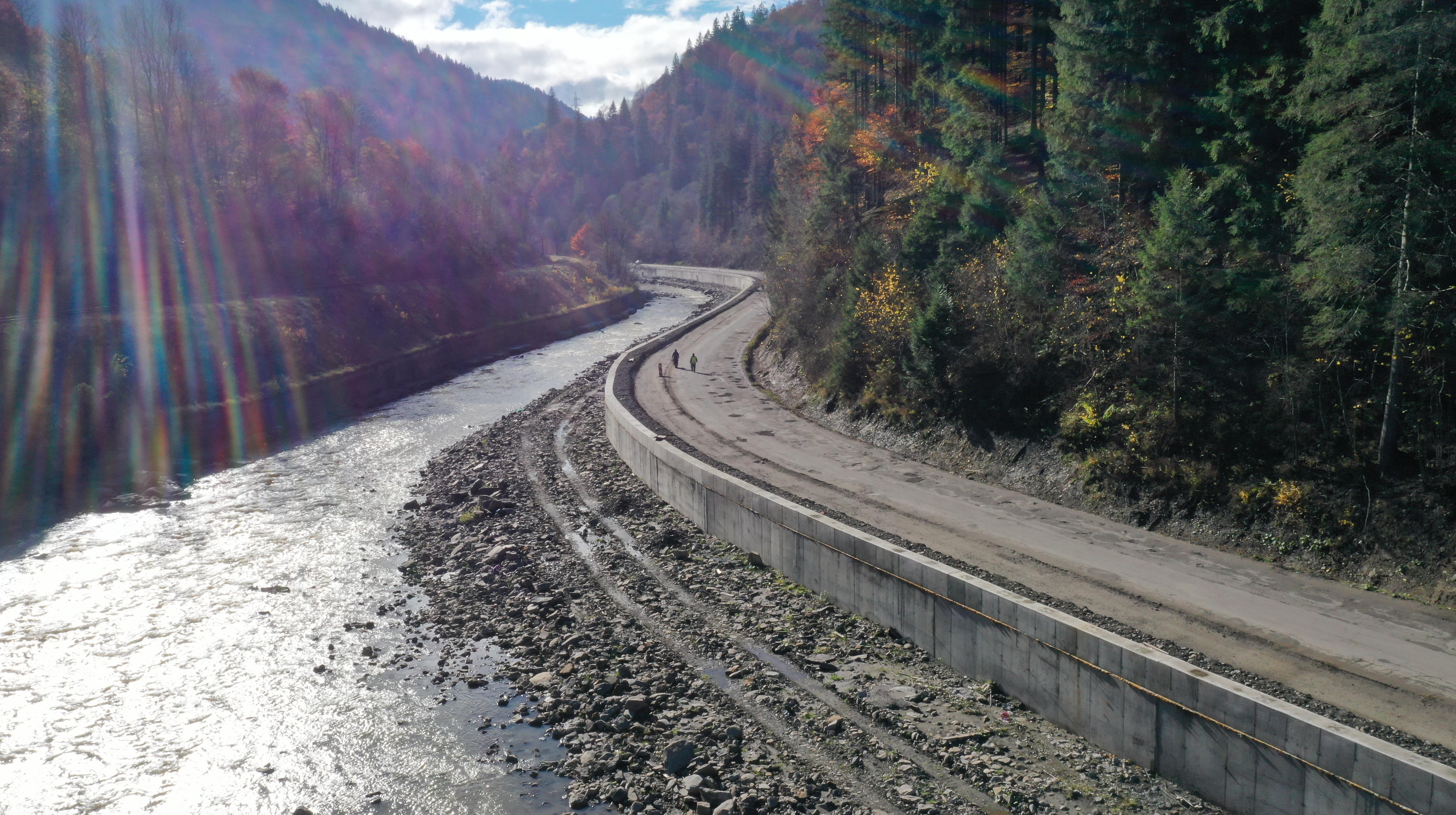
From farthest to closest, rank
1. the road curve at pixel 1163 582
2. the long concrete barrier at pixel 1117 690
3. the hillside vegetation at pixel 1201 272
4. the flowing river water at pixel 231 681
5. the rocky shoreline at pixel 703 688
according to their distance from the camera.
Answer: the hillside vegetation at pixel 1201 272
the flowing river water at pixel 231 681
the rocky shoreline at pixel 703 688
the road curve at pixel 1163 582
the long concrete barrier at pixel 1117 690

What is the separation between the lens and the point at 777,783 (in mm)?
12953

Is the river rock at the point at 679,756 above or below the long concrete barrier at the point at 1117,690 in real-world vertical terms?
below

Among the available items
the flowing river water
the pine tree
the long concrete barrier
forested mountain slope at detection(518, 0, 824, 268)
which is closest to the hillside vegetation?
the pine tree

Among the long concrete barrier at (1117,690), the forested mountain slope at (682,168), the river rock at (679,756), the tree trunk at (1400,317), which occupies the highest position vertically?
the forested mountain slope at (682,168)

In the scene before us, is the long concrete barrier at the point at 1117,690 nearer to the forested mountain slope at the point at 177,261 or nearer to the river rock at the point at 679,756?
the river rock at the point at 679,756

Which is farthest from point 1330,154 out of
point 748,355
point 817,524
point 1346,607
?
point 748,355

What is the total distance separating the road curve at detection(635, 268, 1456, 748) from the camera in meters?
11.7

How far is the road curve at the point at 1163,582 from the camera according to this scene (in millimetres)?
11672

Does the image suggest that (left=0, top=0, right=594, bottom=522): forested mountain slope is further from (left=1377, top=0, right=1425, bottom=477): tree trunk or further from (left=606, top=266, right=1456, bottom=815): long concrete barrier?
(left=1377, top=0, right=1425, bottom=477): tree trunk

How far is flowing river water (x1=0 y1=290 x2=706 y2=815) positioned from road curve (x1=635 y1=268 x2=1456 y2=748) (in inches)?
381

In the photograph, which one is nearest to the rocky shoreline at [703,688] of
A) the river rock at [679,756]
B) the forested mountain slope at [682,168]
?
the river rock at [679,756]

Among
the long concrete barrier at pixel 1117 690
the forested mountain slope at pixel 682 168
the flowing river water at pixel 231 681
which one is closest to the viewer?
the long concrete barrier at pixel 1117 690

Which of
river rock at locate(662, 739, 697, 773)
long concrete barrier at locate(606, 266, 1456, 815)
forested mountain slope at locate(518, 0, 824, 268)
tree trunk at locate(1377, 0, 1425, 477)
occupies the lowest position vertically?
river rock at locate(662, 739, 697, 773)

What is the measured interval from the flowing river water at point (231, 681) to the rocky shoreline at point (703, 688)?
2.25ft
